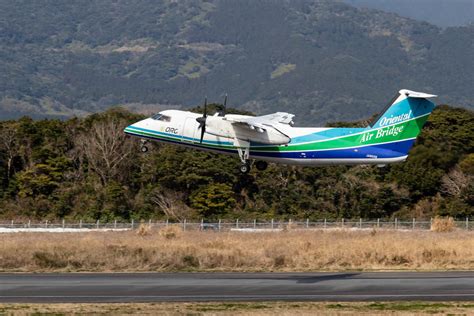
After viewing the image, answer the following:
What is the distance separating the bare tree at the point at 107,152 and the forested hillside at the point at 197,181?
100 mm

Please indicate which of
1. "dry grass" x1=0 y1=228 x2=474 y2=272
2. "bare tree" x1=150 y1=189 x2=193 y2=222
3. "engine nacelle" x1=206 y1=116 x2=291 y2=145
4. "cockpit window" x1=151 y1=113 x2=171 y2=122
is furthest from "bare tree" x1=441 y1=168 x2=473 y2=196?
"cockpit window" x1=151 y1=113 x2=171 y2=122

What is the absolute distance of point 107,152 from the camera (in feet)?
312

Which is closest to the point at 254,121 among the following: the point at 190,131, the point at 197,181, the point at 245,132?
the point at 245,132

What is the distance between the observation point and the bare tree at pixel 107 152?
9412cm

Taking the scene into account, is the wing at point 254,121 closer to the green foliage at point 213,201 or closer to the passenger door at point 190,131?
the passenger door at point 190,131

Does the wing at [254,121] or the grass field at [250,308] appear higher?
the wing at [254,121]

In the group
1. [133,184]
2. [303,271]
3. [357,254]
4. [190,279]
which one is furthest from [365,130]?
[133,184]

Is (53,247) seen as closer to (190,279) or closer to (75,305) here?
(190,279)

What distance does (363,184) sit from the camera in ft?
296

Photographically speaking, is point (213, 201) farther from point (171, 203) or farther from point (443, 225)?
point (443, 225)

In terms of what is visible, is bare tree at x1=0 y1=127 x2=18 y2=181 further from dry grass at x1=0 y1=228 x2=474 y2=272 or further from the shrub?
dry grass at x1=0 y1=228 x2=474 y2=272

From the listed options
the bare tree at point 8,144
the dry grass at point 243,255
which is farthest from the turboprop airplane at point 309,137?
the bare tree at point 8,144

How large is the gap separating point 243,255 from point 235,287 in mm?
11262

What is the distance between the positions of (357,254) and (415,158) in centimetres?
3123
